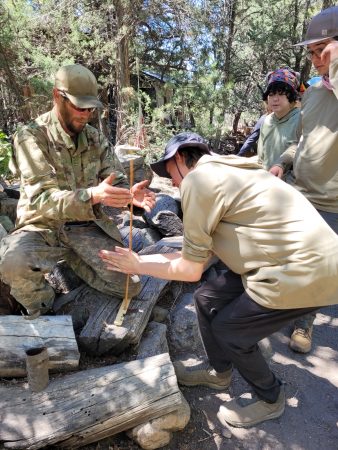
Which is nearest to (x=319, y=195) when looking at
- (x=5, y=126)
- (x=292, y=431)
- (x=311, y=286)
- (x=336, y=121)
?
(x=336, y=121)

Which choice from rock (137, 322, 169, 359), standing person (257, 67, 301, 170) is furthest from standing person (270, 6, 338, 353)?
rock (137, 322, 169, 359)

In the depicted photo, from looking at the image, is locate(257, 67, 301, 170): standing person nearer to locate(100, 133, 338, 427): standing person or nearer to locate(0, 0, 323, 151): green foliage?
locate(100, 133, 338, 427): standing person

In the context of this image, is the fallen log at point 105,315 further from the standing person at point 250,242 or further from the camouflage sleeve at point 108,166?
the camouflage sleeve at point 108,166

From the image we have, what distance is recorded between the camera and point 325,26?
263 centimetres

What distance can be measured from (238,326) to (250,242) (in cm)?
57

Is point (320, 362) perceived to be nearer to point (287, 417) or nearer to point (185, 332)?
point (287, 417)

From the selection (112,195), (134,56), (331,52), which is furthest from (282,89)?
(134,56)

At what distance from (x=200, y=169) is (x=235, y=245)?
464mm

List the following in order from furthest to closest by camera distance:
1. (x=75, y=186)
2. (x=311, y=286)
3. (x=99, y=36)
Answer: (x=99, y=36), (x=75, y=186), (x=311, y=286)

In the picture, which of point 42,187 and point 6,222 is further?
point 6,222

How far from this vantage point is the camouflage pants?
110 inches

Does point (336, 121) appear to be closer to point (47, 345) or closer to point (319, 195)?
point (319, 195)

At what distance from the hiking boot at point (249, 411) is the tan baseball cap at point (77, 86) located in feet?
7.77

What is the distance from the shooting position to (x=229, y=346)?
235cm
